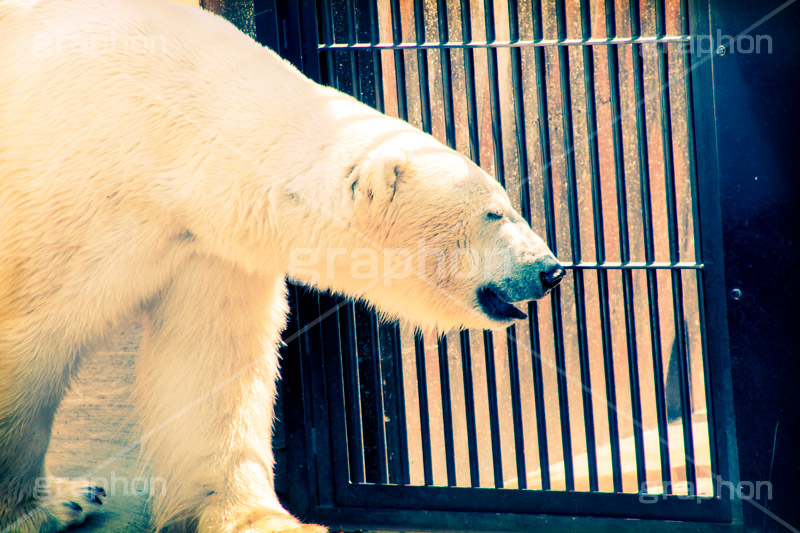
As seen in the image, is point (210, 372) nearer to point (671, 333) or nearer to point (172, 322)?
point (172, 322)

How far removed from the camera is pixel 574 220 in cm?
212

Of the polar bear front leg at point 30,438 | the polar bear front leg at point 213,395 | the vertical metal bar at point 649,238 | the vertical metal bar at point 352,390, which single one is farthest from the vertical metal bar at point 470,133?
the polar bear front leg at point 30,438

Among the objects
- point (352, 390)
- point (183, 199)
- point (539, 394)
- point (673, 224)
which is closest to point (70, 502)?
point (352, 390)

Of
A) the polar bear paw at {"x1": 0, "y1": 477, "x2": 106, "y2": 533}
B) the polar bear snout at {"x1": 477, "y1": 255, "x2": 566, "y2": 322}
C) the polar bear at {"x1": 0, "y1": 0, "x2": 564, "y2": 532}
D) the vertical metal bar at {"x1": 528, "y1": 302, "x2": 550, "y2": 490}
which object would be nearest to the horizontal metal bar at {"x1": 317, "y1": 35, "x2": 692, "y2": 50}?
the polar bear at {"x1": 0, "y1": 0, "x2": 564, "y2": 532}

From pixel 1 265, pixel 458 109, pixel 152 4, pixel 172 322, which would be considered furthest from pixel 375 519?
pixel 152 4

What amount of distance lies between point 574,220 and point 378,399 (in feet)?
2.77

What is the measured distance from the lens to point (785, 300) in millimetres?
1945

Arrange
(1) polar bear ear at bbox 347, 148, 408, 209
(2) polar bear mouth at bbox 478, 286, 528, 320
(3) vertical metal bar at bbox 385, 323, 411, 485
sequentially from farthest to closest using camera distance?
(3) vertical metal bar at bbox 385, 323, 411, 485
(2) polar bear mouth at bbox 478, 286, 528, 320
(1) polar bear ear at bbox 347, 148, 408, 209

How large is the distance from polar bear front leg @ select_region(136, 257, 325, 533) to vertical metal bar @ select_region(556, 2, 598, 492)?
877mm

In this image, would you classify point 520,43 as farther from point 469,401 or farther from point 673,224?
point 469,401

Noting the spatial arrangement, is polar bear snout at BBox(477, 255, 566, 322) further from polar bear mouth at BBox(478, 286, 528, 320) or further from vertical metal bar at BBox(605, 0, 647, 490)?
vertical metal bar at BBox(605, 0, 647, 490)

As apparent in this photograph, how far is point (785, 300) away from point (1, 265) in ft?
6.67

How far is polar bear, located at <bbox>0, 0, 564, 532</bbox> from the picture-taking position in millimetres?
1774

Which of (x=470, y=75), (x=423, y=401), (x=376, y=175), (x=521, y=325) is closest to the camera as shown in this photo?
(x=376, y=175)
